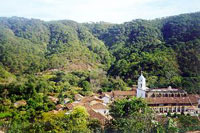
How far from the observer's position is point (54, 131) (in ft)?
45.7

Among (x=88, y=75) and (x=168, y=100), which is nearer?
(x=168, y=100)

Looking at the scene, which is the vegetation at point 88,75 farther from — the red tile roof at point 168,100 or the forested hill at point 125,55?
the red tile roof at point 168,100

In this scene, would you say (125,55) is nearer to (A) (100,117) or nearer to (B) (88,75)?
(B) (88,75)

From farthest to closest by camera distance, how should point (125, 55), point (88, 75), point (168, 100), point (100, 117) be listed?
point (125, 55) → point (88, 75) → point (168, 100) → point (100, 117)

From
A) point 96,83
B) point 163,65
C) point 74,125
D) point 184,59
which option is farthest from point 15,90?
point 184,59

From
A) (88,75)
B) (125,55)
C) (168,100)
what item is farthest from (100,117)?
(125,55)

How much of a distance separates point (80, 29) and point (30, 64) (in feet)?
137

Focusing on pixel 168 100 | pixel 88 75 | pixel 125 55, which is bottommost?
pixel 88 75

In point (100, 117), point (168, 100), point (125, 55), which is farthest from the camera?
point (125, 55)

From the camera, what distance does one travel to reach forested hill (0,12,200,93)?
133 feet

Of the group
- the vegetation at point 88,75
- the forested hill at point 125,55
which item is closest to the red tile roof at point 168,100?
the vegetation at point 88,75

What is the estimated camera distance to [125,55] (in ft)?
188

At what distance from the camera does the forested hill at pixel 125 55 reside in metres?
40.7

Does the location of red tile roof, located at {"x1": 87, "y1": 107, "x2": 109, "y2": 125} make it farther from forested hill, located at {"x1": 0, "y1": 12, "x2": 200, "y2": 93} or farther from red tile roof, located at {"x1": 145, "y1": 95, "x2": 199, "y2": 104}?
forested hill, located at {"x1": 0, "y1": 12, "x2": 200, "y2": 93}
